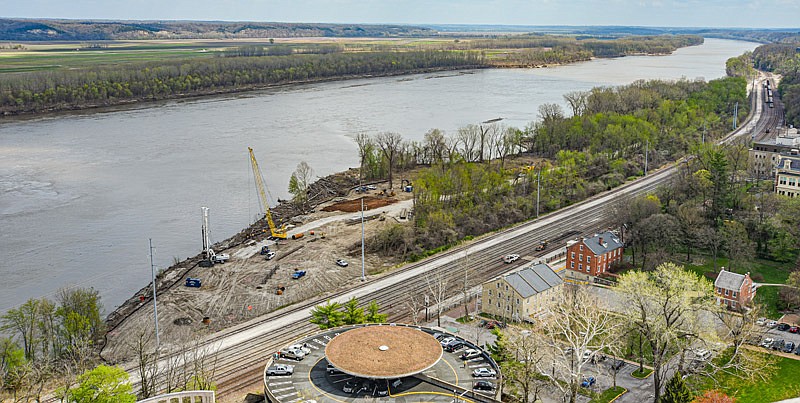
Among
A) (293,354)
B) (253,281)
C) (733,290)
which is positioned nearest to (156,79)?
(253,281)

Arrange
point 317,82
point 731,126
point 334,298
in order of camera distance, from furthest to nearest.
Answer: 1. point 317,82
2. point 731,126
3. point 334,298

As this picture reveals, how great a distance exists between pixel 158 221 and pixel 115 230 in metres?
4.07

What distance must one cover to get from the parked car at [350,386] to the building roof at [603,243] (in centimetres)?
2371

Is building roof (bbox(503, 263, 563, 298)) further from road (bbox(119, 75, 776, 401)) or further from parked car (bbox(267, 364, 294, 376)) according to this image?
parked car (bbox(267, 364, 294, 376))

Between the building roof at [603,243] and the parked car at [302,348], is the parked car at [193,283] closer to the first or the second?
the parked car at [302,348]

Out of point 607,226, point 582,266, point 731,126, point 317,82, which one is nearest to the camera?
point 582,266

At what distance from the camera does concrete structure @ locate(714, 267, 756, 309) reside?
42.9 meters

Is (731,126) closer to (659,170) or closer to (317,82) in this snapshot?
(659,170)

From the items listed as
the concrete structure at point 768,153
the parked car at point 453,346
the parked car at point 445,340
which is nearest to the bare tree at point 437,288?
the parked car at point 445,340

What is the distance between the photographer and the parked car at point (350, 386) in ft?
101

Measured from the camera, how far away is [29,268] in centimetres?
5222

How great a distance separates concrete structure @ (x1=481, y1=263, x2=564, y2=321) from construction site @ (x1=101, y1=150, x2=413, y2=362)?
1073 cm

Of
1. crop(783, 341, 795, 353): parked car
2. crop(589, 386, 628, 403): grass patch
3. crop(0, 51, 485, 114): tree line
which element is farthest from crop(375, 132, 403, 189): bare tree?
crop(0, 51, 485, 114): tree line

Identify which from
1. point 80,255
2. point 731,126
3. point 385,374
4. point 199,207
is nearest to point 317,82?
point 731,126
